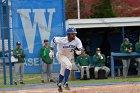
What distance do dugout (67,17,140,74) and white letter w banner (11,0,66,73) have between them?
4064 mm

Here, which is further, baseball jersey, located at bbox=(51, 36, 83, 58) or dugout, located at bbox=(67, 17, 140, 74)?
dugout, located at bbox=(67, 17, 140, 74)

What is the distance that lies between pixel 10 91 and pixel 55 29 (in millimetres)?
4911

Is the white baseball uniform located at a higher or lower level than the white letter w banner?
lower

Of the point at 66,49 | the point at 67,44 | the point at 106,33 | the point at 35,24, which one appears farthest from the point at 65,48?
the point at 106,33

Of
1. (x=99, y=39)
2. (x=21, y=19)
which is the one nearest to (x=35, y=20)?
(x=21, y=19)

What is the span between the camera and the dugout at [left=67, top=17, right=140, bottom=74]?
23.7m

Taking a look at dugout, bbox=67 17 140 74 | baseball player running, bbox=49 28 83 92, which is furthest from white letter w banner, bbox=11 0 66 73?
baseball player running, bbox=49 28 83 92

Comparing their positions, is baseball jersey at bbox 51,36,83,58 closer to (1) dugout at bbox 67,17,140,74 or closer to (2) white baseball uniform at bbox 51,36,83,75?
(2) white baseball uniform at bbox 51,36,83,75

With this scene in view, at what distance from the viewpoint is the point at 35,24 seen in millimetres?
19406

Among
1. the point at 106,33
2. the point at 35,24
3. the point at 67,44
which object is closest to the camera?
the point at 67,44

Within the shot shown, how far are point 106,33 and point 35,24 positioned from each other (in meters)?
7.84

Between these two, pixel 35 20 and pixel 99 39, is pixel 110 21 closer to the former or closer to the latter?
pixel 99 39

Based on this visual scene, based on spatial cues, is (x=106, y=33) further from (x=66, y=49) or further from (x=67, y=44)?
(x=67, y=44)

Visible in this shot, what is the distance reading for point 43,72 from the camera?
19.6 meters
